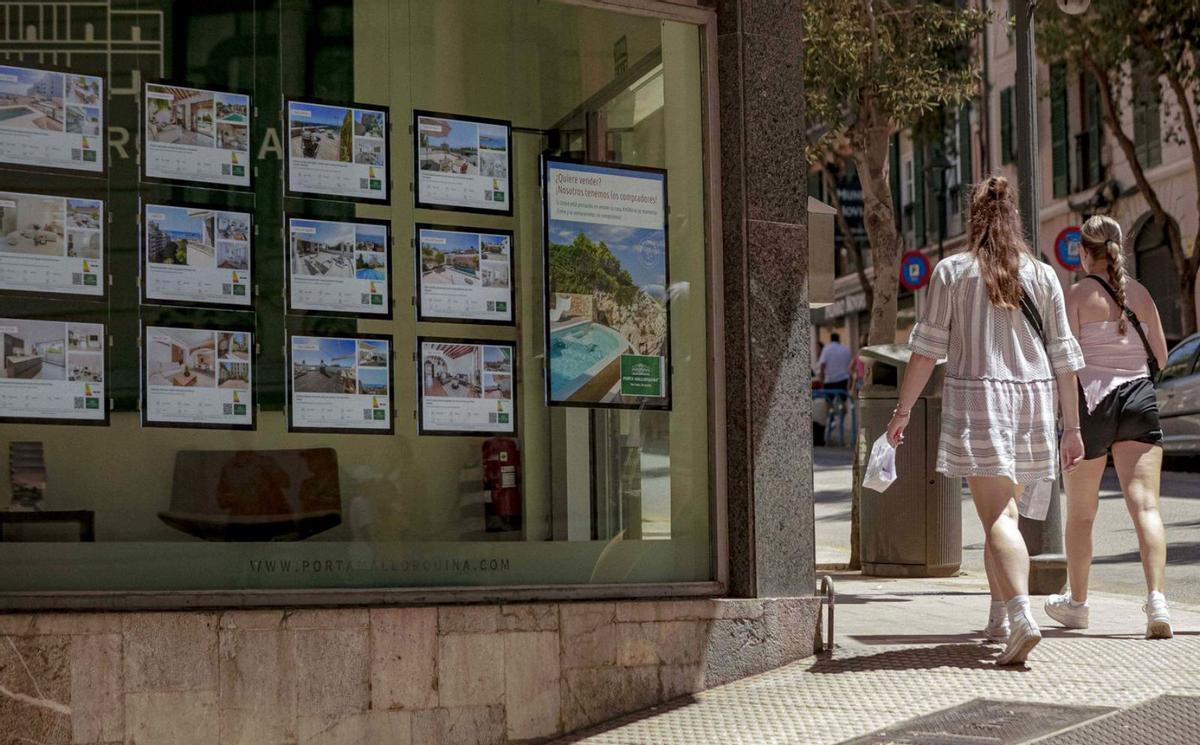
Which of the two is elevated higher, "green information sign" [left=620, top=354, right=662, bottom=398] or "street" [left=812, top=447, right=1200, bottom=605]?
"green information sign" [left=620, top=354, right=662, bottom=398]

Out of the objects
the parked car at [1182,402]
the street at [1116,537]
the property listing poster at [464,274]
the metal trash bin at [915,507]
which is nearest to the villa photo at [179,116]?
the property listing poster at [464,274]

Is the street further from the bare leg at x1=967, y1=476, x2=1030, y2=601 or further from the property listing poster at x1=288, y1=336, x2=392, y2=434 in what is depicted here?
the property listing poster at x1=288, y1=336, x2=392, y2=434

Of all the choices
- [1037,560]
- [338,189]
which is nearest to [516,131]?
[338,189]

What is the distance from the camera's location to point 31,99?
6.25 m

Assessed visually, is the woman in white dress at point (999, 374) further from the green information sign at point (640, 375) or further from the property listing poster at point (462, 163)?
the property listing poster at point (462, 163)

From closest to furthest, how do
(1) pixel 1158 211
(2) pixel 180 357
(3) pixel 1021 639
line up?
(2) pixel 180 357 < (3) pixel 1021 639 < (1) pixel 1158 211

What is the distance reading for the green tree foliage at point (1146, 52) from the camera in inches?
1081

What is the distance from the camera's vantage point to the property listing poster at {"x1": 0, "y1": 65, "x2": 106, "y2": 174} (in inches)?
244

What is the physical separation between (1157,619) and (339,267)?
372 cm

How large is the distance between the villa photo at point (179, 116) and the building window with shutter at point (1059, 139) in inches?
1217

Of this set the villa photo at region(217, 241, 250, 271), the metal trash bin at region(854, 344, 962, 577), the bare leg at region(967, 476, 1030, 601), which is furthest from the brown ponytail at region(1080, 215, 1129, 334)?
the villa photo at region(217, 241, 250, 271)

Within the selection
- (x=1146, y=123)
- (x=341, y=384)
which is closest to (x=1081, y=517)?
(x=341, y=384)

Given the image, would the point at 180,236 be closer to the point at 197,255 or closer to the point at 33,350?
the point at 197,255

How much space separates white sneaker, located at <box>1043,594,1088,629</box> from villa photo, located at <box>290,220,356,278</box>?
11.5ft
